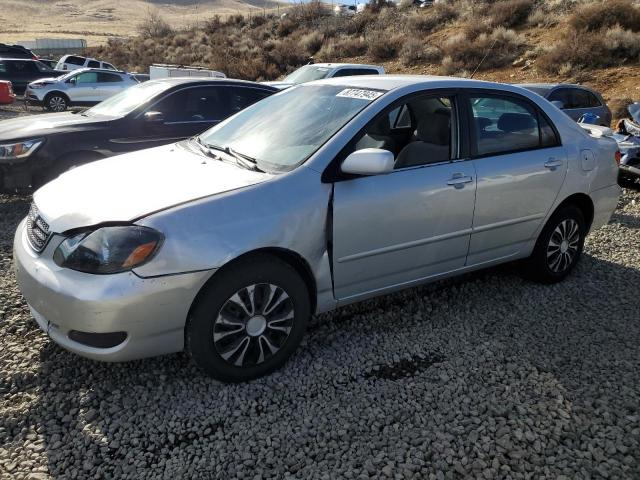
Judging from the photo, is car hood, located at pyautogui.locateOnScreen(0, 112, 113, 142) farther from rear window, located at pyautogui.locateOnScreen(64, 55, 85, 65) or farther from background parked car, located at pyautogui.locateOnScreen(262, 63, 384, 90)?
rear window, located at pyautogui.locateOnScreen(64, 55, 85, 65)

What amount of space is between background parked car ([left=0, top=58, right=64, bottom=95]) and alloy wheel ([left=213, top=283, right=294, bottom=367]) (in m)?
21.5

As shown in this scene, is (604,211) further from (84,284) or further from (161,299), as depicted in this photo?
(84,284)

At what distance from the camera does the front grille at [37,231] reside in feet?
9.74

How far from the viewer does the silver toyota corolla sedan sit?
108 inches

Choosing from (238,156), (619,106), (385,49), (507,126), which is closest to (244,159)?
(238,156)

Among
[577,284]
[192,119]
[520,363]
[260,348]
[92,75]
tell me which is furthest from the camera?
[92,75]

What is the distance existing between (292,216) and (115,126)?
416cm

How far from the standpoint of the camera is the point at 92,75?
59.6 ft

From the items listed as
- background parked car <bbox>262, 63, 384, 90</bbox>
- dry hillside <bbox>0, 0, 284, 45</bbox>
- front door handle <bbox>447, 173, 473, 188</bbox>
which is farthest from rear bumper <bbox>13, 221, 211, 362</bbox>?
dry hillside <bbox>0, 0, 284, 45</bbox>

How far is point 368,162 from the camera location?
310 cm

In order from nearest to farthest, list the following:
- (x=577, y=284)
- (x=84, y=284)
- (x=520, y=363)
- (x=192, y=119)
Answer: (x=84, y=284) → (x=520, y=363) → (x=577, y=284) → (x=192, y=119)

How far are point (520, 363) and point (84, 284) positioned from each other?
2.63m

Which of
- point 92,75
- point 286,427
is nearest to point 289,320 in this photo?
point 286,427

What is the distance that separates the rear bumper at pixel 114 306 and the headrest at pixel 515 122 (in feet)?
8.63
